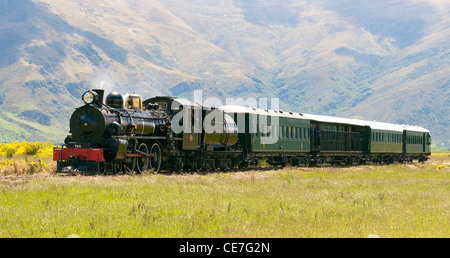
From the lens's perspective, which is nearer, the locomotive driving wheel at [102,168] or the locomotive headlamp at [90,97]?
the locomotive driving wheel at [102,168]

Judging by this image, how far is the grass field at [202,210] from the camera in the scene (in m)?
10.6

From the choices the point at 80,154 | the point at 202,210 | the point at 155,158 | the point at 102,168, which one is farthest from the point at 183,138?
the point at 202,210

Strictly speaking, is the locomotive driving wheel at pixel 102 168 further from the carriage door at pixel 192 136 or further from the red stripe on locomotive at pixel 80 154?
the carriage door at pixel 192 136

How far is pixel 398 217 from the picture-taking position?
12961 mm

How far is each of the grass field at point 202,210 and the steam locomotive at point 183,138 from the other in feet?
9.30

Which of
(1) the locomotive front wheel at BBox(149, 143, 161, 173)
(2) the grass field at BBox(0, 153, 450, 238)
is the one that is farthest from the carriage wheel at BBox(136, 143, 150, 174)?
(2) the grass field at BBox(0, 153, 450, 238)

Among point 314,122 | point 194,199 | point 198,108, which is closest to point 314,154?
point 314,122

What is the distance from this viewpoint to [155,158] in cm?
2536

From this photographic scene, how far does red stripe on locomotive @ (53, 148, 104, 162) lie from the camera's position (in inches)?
835

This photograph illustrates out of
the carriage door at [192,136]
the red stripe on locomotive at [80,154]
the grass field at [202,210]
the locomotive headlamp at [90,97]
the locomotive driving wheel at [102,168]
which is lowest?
the grass field at [202,210]

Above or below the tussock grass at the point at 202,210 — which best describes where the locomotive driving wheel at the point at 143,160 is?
above

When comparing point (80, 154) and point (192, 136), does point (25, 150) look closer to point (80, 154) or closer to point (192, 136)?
point (192, 136)

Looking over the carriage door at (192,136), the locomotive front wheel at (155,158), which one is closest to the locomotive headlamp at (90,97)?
the locomotive front wheel at (155,158)
